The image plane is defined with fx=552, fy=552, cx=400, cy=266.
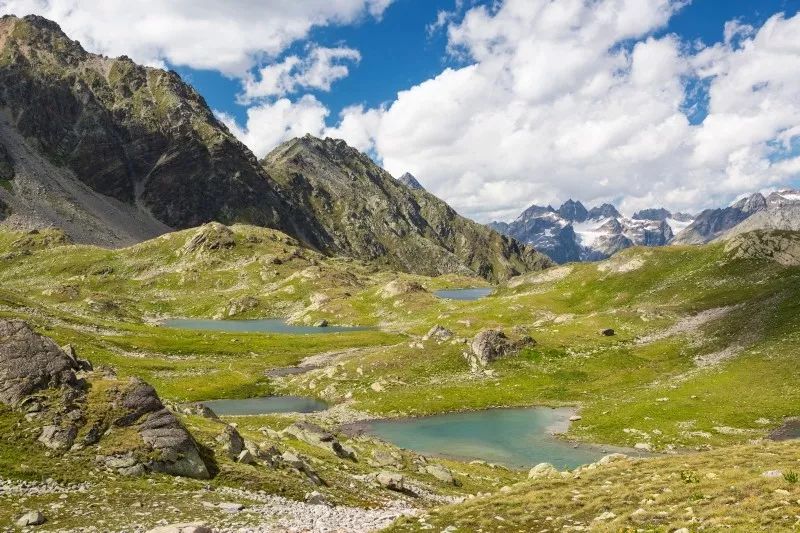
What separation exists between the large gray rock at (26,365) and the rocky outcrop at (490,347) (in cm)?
8159

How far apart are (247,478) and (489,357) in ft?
258

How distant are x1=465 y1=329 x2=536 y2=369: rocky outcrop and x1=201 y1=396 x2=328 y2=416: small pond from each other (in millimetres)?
31163

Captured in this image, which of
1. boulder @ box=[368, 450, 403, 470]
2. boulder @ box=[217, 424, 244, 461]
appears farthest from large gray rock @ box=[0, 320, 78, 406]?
boulder @ box=[368, 450, 403, 470]

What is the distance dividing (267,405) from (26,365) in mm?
63689

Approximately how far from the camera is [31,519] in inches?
835

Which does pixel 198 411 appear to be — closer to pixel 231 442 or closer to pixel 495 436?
pixel 231 442

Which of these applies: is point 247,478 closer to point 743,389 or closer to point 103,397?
point 103,397

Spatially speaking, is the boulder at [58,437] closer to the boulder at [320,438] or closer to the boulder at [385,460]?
the boulder at [320,438]

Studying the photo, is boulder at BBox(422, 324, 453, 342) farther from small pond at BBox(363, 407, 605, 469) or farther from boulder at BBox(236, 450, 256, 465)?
boulder at BBox(236, 450, 256, 465)

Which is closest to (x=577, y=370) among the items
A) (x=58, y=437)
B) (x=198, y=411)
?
(x=198, y=411)

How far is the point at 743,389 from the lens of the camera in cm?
8144

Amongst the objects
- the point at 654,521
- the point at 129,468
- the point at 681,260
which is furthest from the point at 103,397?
the point at 681,260

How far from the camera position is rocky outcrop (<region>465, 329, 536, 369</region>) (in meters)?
106

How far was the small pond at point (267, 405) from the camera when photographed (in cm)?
8788
